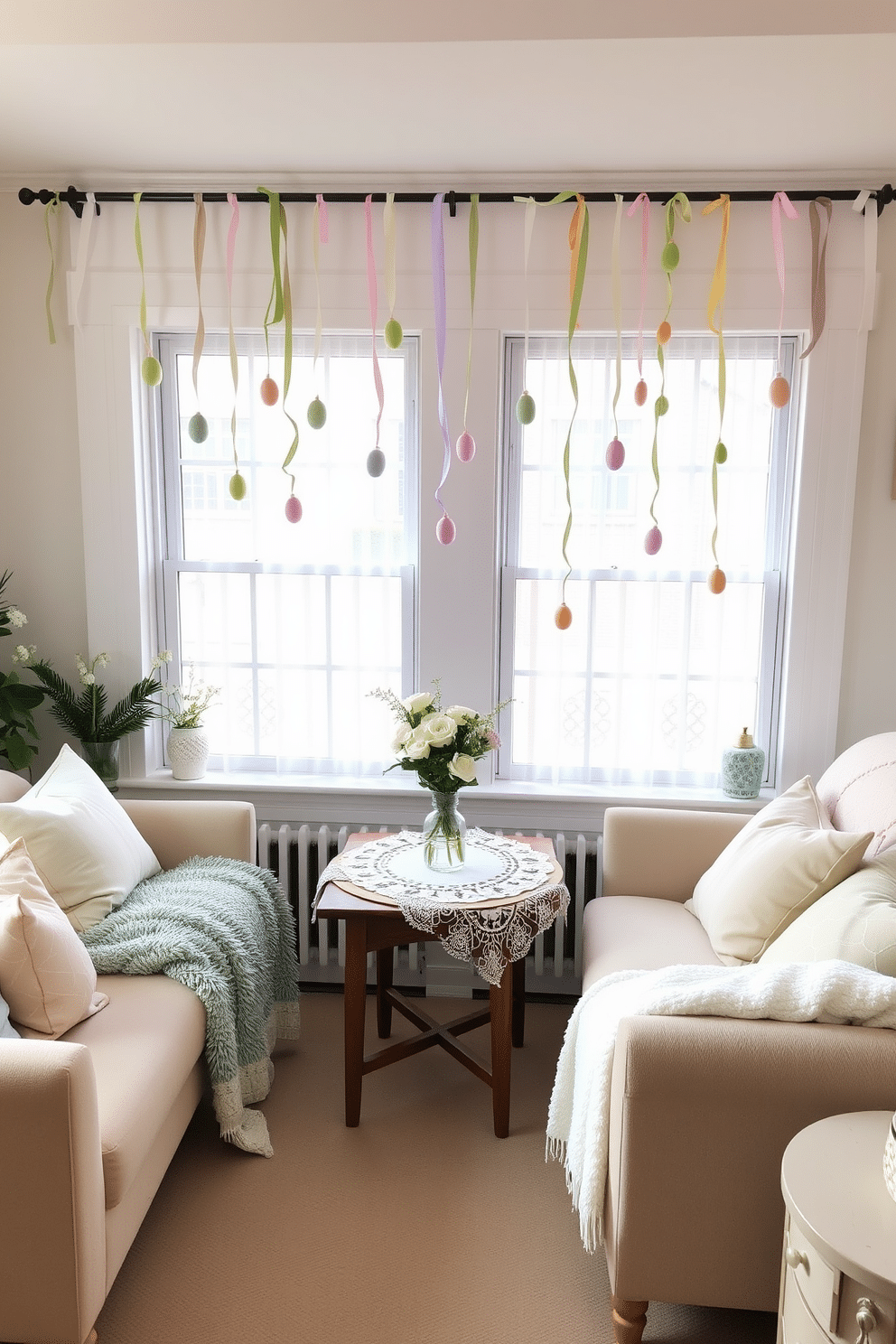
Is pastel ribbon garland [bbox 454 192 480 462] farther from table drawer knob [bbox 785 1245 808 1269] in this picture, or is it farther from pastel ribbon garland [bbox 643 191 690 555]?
table drawer knob [bbox 785 1245 808 1269]

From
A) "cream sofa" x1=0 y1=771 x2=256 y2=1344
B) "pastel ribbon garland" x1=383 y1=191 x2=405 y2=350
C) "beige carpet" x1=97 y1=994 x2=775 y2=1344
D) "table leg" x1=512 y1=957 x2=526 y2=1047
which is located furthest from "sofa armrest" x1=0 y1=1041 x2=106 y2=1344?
"pastel ribbon garland" x1=383 y1=191 x2=405 y2=350

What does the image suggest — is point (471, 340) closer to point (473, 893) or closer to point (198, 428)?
point (198, 428)

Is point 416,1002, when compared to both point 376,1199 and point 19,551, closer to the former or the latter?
point 376,1199

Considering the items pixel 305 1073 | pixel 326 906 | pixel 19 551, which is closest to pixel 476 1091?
pixel 305 1073

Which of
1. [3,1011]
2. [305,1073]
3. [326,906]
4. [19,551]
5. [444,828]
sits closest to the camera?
[3,1011]

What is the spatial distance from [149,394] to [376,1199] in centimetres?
259

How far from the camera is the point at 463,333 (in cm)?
312

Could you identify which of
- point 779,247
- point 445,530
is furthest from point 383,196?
point 779,247

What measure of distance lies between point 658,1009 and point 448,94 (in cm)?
223

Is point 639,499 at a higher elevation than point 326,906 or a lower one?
higher

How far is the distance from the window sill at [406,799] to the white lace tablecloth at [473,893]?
379mm

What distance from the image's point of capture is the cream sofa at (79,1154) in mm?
1662

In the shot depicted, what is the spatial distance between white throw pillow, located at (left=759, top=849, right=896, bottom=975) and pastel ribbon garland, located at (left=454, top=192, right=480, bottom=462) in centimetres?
169

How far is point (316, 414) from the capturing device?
3049mm
